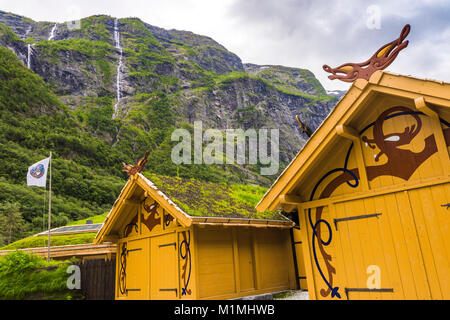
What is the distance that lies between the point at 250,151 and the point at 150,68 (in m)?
69.3

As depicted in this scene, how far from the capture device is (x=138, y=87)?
145 metres

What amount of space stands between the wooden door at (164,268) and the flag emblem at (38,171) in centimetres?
1007

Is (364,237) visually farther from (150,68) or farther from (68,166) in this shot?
(150,68)

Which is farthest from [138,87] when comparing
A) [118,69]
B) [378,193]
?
[378,193]

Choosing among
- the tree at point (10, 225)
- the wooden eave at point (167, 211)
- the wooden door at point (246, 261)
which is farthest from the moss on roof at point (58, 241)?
the wooden door at point (246, 261)

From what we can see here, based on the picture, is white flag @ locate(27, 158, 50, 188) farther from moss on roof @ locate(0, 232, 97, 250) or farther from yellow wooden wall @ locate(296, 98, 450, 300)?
yellow wooden wall @ locate(296, 98, 450, 300)

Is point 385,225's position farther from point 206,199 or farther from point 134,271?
point 134,271

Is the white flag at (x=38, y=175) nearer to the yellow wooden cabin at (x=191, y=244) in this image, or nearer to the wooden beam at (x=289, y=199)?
the yellow wooden cabin at (x=191, y=244)

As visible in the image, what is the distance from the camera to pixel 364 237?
6094 mm

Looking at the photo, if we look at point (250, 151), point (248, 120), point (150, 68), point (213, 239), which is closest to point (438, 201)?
point (213, 239)

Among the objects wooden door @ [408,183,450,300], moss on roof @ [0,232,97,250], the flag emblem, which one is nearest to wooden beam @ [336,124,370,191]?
wooden door @ [408,183,450,300]

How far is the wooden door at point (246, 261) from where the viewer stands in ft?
35.2

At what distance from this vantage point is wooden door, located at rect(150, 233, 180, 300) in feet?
32.7

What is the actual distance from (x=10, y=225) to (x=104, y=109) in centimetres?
8644
